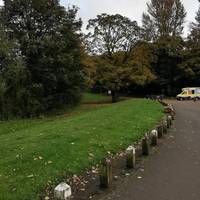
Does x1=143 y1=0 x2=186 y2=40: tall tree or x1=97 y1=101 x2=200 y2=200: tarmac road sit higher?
x1=143 y1=0 x2=186 y2=40: tall tree

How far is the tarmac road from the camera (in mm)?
9578

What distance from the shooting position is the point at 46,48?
42625mm

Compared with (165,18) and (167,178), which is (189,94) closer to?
(165,18)

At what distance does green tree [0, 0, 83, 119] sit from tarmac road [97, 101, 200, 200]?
27.3m

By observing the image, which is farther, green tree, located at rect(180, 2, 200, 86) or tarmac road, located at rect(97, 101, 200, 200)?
green tree, located at rect(180, 2, 200, 86)

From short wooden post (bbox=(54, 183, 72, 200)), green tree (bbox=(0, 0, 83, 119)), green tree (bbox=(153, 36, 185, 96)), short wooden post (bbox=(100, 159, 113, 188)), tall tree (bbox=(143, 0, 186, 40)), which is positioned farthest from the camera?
tall tree (bbox=(143, 0, 186, 40))

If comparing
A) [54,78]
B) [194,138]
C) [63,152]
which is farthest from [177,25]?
[63,152]

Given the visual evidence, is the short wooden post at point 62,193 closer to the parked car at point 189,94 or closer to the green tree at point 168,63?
the parked car at point 189,94

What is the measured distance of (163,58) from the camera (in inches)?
3034

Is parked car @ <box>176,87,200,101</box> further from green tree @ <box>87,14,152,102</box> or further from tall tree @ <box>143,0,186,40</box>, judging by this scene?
tall tree @ <box>143,0,186,40</box>

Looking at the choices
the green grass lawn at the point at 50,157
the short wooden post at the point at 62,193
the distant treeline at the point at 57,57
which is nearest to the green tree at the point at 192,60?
the distant treeline at the point at 57,57

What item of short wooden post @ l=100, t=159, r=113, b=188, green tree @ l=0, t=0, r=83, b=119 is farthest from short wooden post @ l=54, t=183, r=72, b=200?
green tree @ l=0, t=0, r=83, b=119

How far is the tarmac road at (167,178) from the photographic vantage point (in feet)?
31.4

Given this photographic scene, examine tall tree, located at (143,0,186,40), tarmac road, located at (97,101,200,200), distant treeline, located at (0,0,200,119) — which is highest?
tall tree, located at (143,0,186,40)
